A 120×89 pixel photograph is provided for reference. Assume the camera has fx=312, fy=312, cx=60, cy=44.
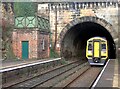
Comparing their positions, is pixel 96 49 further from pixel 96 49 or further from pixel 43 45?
pixel 43 45

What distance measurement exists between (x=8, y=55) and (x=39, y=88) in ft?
47.6

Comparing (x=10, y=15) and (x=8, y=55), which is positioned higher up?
(x=10, y=15)

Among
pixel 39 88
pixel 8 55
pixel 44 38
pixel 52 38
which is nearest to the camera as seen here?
pixel 39 88

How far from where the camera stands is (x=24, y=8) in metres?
35.1

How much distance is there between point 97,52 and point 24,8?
33.8ft

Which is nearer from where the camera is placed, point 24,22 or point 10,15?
point 24,22

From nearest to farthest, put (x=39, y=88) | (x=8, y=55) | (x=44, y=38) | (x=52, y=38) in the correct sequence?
(x=39, y=88), (x=8, y=55), (x=44, y=38), (x=52, y=38)

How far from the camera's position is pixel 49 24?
35.0 metres

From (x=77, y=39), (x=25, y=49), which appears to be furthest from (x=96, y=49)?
(x=77, y=39)

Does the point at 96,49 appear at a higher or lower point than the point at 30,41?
lower

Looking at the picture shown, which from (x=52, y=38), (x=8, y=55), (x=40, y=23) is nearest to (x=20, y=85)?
(x=8, y=55)

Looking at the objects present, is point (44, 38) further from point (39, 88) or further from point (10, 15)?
point (39, 88)

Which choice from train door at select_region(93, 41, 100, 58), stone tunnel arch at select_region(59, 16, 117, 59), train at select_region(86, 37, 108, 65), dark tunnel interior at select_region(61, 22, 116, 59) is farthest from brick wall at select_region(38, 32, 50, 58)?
train door at select_region(93, 41, 100, 58)

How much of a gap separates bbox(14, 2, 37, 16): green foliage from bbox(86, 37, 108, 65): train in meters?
8.61
